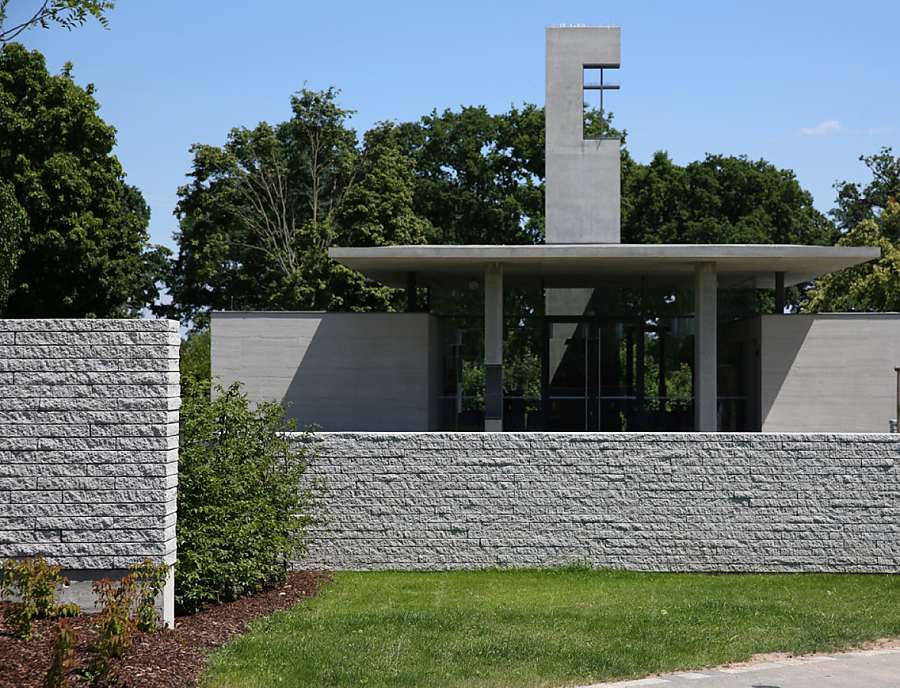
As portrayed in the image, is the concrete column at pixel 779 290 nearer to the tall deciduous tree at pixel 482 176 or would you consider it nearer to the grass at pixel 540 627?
the grass at pixel 540 627

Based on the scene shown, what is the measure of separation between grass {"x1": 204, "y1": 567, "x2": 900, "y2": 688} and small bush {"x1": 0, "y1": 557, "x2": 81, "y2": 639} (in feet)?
4.78

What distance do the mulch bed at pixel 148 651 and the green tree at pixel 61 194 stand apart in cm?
2499

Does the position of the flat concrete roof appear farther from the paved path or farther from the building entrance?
the paved path

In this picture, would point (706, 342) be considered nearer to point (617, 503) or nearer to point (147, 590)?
point (617, 503)

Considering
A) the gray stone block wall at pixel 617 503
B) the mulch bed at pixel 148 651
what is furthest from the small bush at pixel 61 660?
the gray stone block wall at pixel 617 503

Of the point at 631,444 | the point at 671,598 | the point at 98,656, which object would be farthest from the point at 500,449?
the point at 98,656

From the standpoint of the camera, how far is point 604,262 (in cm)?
1839

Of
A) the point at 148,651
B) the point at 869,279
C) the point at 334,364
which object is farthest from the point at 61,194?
the point at 148,651

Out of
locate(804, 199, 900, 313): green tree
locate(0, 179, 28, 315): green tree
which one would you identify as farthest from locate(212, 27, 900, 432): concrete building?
locate(804, 199, 900, 313): green tree

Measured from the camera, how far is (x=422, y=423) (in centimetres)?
1945

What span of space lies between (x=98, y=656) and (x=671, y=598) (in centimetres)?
600

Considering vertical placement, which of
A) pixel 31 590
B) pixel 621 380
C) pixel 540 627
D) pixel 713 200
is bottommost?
pixel 540 627

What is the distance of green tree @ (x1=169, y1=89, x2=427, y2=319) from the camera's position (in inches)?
1346

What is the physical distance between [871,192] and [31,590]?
46.4 metres
